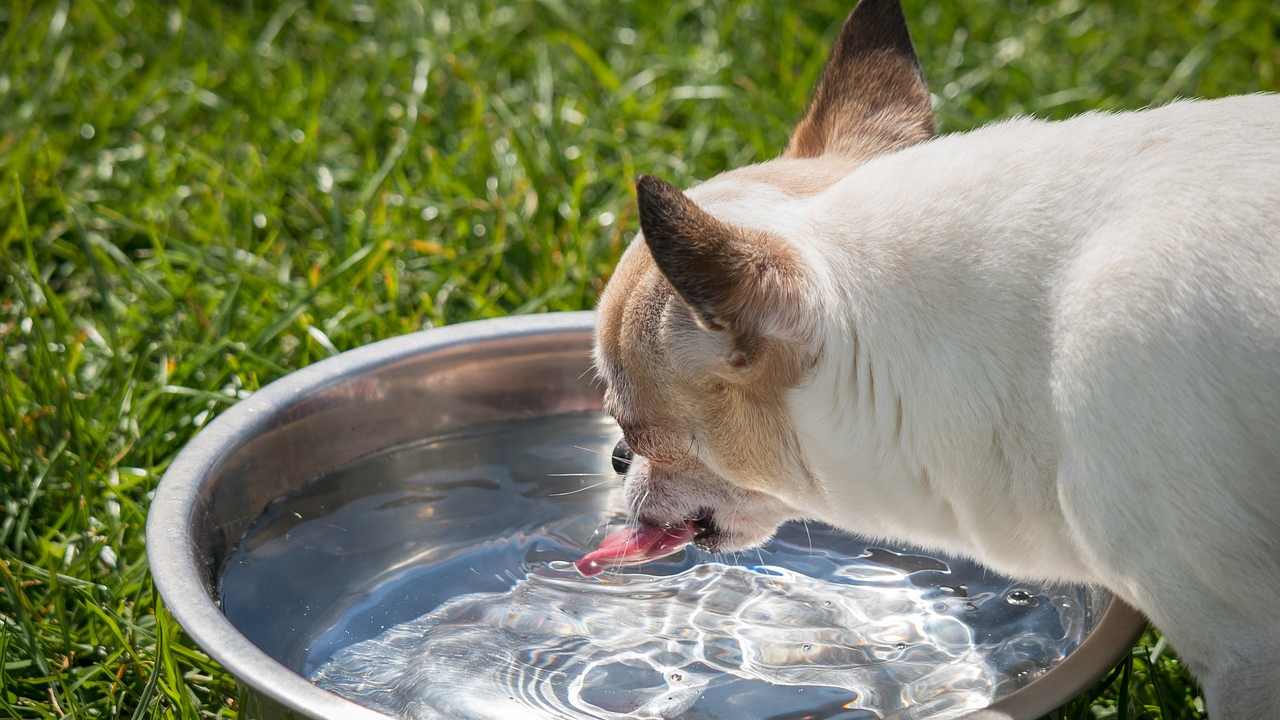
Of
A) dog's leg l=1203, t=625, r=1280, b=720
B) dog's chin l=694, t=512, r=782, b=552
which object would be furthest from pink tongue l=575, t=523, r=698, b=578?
dog's leg l=1203, t=625, r=1280, b=720

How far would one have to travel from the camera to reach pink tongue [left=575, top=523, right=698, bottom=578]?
3.07 metres

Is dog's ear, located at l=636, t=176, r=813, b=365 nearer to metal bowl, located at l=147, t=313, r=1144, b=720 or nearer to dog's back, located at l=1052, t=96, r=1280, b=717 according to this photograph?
dog's back, located at l=1052, t=96, r=1280, b=717

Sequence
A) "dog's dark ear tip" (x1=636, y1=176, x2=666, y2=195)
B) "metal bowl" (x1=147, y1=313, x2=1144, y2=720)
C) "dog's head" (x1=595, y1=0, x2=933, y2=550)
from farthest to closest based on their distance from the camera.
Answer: "metal bowl" (x1=147, y1=313, x2=1144, y2=720)
"dog's head" (x1=595, y1=0, x2=933, y2=550)
"dog's dark ear tip" (x1=636, y1=176, x2=666, y2=195)

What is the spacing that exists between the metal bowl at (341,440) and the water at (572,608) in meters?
0.06

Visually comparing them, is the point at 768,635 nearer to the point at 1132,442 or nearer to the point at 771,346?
the point at 771,346

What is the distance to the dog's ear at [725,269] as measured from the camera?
90.2 inches

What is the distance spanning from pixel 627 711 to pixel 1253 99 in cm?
165

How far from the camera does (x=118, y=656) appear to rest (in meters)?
3.29

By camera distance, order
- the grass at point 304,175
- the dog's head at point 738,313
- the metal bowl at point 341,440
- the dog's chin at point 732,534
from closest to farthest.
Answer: the dog's head at point 738,313
the metal bowl at point 341,440
the dog's chin at point 732,534
the grass at point 304,175

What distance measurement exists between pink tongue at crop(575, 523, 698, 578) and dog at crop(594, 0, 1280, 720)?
0.07 metres

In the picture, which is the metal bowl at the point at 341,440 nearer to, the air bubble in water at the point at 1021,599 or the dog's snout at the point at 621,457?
the air bubble in water at the point at 1021,599

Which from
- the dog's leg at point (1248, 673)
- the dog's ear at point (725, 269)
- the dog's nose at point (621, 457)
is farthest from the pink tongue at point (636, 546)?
the dog's leg at point (1248, 673)

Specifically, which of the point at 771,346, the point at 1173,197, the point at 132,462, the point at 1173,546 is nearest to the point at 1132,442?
the point at 1173,546

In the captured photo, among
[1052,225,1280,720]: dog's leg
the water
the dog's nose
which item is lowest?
the water
